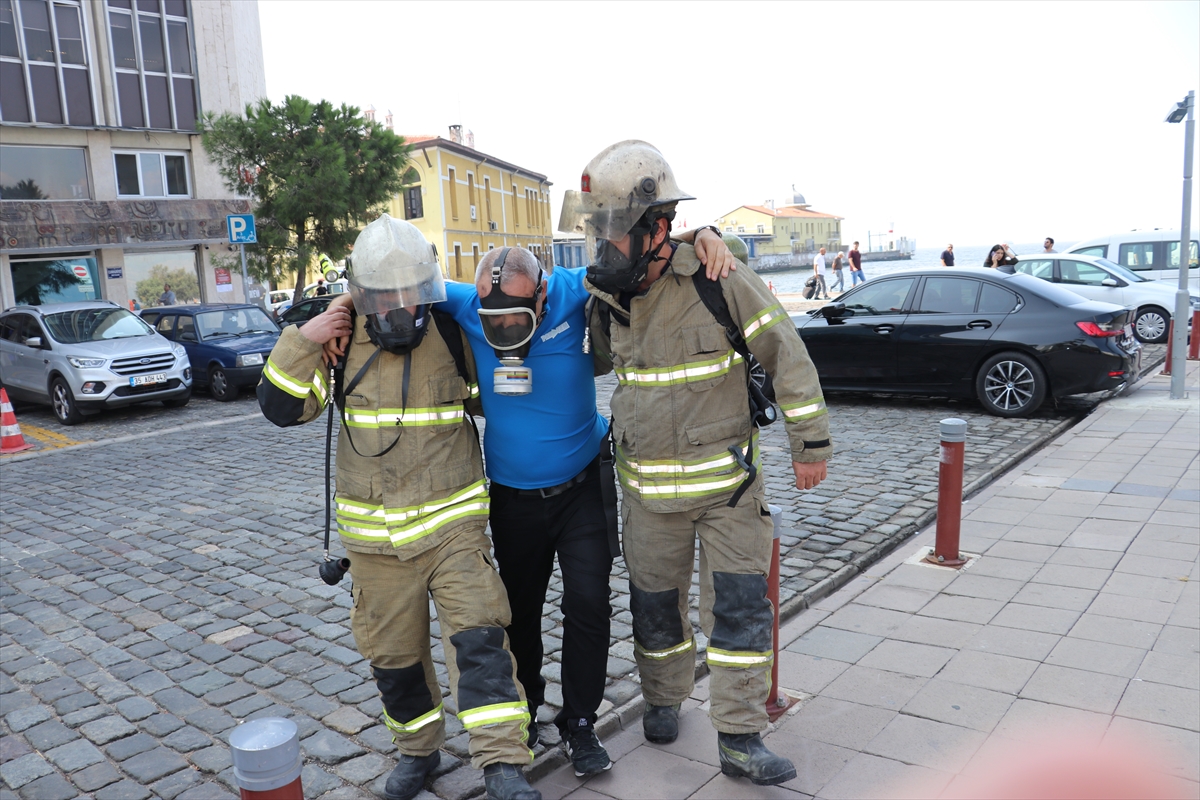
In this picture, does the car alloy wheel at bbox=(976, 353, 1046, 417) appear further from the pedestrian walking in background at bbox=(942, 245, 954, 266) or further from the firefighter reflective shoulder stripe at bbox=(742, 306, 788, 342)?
the pedestrian walking in background at bbox=(942, 245, 954, 266)

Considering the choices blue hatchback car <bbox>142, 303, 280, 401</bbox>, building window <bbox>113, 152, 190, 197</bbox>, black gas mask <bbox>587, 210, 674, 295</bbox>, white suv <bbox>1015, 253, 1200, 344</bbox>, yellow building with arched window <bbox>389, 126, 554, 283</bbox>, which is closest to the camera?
black gas mask <bbox>587, 210, 674, 295</bbox>

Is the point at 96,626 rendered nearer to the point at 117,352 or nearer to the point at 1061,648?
the point at 1061,648

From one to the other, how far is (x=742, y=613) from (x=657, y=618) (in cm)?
36

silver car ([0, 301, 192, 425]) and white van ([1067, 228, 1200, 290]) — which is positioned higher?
white van ([1067, 228, 1200, 290])

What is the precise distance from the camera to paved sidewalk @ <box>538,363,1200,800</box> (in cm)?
336

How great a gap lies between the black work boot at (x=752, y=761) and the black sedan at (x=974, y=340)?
7.93 m

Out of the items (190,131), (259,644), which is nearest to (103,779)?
(259,644)

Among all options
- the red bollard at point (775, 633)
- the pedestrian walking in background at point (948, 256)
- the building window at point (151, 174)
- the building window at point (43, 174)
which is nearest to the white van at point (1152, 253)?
the pedestrian walking in background at point (948, 256)

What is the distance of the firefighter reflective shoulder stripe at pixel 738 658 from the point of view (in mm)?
3191

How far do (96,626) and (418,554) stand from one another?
10.3 feet

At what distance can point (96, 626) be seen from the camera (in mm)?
5129

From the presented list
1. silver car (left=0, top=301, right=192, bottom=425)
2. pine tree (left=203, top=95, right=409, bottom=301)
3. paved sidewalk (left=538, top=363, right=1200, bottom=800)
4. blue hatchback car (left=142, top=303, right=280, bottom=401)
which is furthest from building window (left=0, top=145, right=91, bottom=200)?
paved sidewalk (left=538, top=363, right=1200, bottom=800)

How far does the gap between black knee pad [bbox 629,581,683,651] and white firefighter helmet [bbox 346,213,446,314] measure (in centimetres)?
132

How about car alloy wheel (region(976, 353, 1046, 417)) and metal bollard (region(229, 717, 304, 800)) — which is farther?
car alloy wheel (region(976, 353, 1046, 417))
